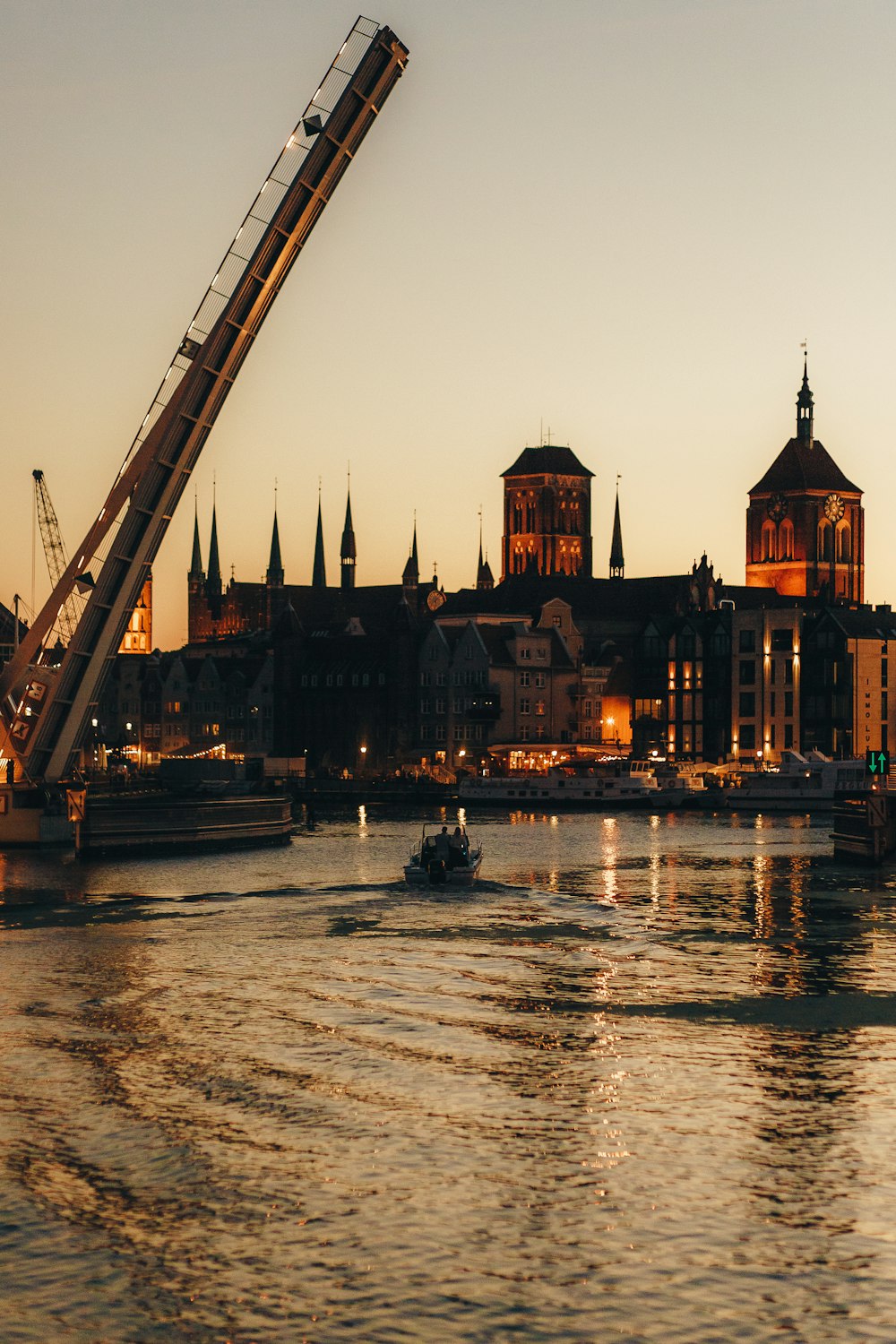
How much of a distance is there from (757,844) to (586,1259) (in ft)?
185

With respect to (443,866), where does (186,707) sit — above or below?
above

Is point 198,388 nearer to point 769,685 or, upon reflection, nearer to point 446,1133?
point 446,1133

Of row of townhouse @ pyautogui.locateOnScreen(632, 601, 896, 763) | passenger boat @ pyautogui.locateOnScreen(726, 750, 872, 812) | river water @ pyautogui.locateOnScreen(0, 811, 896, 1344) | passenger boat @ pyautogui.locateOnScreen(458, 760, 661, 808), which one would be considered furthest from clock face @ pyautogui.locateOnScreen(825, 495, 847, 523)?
river water @ pyautogui.locateOnScreen(0, 811, 896, 1344)

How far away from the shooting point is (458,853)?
173ft

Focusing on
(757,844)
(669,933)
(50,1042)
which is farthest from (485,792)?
(50,1042)

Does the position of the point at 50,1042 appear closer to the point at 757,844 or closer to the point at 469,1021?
the point at 469,1021

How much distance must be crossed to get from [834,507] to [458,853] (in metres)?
152

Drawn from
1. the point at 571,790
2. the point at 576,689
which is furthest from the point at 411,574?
the point at 571,790

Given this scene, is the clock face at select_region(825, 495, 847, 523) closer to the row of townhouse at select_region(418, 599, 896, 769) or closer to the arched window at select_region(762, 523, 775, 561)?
the arched window at select_region(762, 523, 775, 561)

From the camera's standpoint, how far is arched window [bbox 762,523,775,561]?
649ft

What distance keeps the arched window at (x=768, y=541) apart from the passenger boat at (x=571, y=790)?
300ft

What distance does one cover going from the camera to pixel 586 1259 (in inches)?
677

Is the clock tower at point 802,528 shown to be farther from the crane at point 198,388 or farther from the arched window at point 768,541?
the crane at point 198,388

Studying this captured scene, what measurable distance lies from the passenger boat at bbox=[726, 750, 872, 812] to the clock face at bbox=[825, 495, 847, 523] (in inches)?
3684
